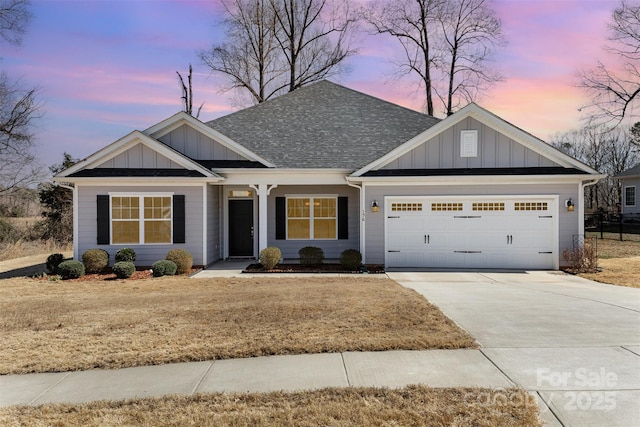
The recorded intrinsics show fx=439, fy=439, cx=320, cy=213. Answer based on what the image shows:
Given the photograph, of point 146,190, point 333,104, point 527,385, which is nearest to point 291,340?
point 527,385

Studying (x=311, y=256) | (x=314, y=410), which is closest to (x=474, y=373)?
(x=314, y=410)

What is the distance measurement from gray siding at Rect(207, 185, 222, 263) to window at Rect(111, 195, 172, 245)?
1258mm

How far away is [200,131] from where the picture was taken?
15633 millimetres

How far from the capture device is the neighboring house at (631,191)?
105 feet

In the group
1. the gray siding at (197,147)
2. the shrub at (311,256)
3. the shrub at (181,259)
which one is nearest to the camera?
the shrub at (181,259)

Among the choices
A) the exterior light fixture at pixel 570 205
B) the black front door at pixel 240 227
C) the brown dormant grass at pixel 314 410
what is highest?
the exterior light fixture at pixel 570 205

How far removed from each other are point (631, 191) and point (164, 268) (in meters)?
34.7

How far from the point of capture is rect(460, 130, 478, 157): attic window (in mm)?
14305

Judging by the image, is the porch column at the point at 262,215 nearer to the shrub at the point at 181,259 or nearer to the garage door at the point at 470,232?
the shrub at the point at 181,259

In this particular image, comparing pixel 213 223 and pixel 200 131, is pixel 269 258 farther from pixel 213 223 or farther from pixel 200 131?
pixel 200 131

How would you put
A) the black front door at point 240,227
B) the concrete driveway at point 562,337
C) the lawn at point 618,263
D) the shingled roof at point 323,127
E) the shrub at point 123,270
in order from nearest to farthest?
the concrete driveway at point 562,337 < the lawn at point 618,263 < the shrub at point 123,270 < the shingled roof at point 323,127 < the black front door at point 240,227

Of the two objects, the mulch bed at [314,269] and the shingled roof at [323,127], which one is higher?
the shingled roof at [323,127]

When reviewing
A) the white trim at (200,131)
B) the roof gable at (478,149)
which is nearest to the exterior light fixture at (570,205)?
the roof gable at (478,149)

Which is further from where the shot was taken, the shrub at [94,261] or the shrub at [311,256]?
the shrub at [311,256]
